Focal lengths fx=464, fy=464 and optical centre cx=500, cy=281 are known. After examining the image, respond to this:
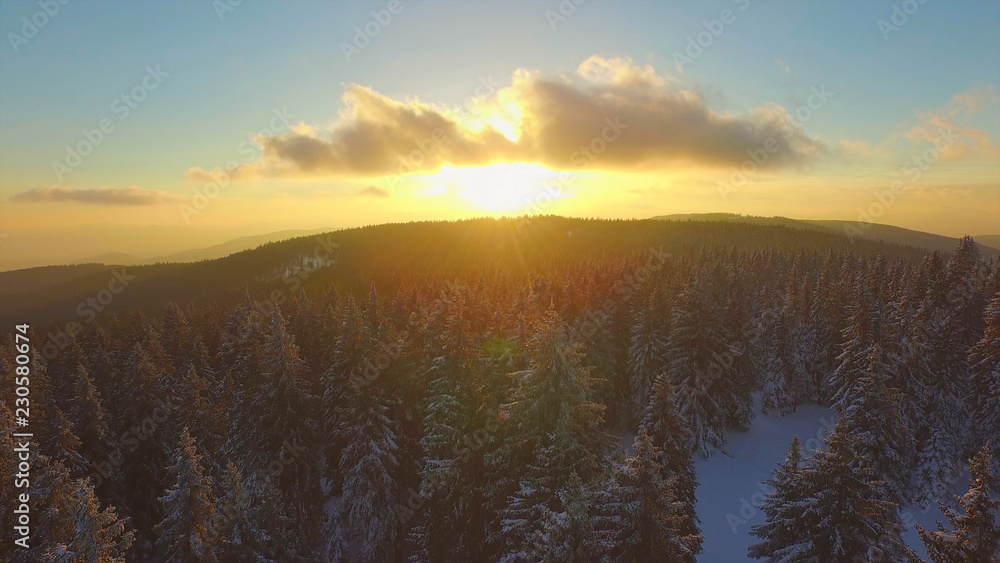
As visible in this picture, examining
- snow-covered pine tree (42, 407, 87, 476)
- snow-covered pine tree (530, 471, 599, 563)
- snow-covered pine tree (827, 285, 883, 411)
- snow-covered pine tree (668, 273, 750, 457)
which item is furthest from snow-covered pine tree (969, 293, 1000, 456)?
snow-covered pine tree (42, 407, 87, 476)

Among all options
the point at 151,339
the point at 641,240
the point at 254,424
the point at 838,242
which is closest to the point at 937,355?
the point at 254,424

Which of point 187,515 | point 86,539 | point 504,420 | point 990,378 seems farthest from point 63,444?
point 990,378

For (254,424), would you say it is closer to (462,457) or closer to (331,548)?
(331,548)

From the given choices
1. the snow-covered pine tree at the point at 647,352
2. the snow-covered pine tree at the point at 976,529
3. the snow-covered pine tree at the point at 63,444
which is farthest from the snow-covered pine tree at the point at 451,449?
the snow-covered pine tree at the point at 63,444

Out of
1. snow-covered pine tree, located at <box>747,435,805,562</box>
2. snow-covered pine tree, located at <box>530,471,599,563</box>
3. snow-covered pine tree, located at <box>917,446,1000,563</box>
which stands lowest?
snow-covered pine tree, located at <box>747,435,805,562</box>

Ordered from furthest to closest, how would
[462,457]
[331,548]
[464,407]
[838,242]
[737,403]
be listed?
1. [838,242]
2. [737,403]
3. [331,548]
4. [464,407]
5. [462,457]

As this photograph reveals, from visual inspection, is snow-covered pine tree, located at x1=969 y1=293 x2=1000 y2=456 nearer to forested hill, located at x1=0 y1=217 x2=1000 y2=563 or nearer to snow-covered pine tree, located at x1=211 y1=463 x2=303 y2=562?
forested hill, located at x1=0 y1=217 x2=1000 y2=563

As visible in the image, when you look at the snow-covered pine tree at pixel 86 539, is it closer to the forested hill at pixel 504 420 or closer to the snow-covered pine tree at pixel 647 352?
the forested hill at pixel 504 420
